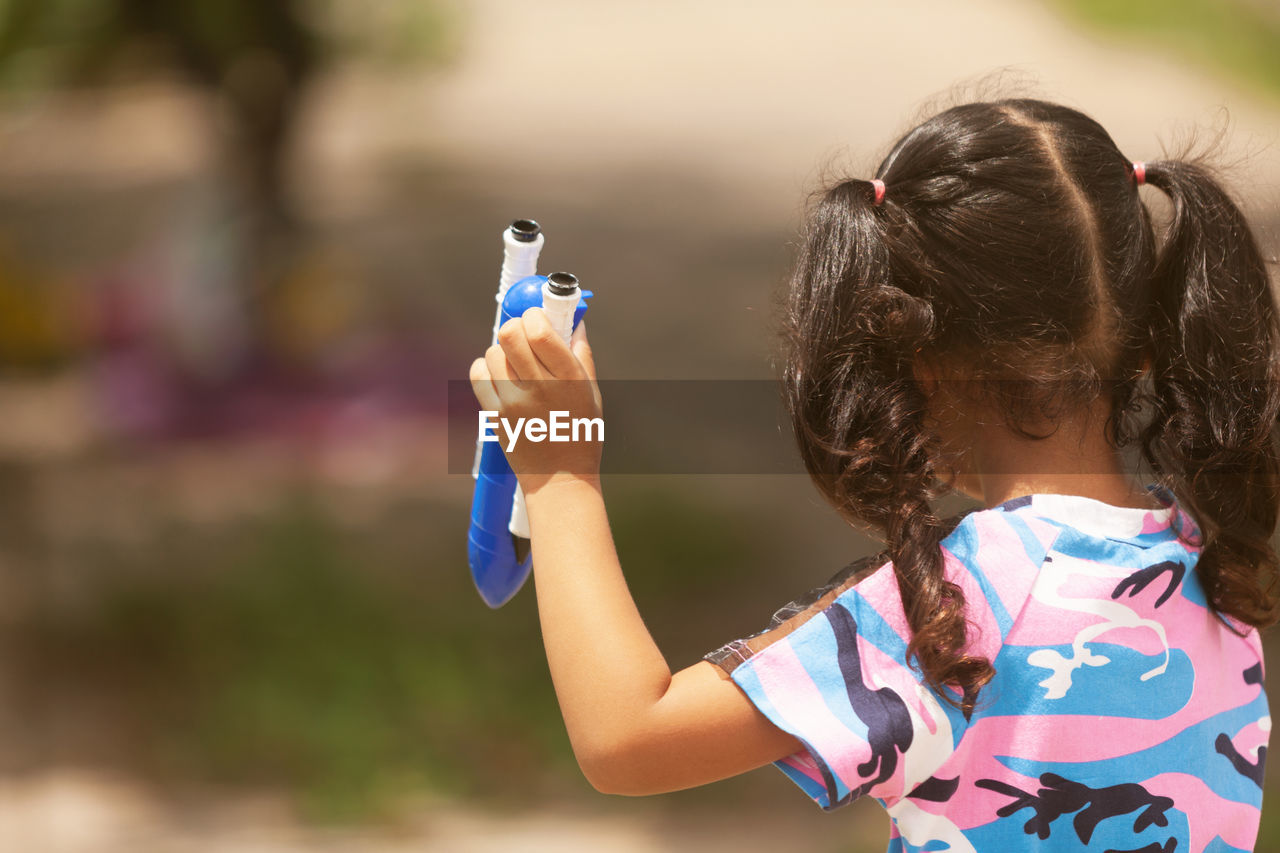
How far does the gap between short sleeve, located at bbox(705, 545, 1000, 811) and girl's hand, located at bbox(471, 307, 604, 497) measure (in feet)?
0.56

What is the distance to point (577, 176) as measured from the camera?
243 inches

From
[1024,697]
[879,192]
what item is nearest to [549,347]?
[879,192]

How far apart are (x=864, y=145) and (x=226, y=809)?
14.4 feet

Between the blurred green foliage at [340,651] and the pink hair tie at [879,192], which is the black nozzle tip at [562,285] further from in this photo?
the blurred green foliage at [340,651]

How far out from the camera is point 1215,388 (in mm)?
885

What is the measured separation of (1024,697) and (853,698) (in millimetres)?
118

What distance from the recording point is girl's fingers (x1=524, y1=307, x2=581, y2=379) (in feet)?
2.57

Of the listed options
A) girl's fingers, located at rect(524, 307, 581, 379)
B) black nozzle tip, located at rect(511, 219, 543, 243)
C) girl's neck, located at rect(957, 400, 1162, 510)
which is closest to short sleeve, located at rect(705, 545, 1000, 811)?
girl's neck, located at rect(957, 400, 1162, 510)

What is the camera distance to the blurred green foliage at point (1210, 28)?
5.35 m

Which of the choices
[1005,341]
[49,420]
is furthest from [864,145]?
[1005,341]

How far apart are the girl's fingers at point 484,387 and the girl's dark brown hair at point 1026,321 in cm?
22

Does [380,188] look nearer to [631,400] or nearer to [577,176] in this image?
[577,176]

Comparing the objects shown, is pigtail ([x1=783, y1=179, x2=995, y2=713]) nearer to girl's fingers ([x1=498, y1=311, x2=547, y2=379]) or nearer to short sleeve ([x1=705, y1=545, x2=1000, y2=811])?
short sleeve ([x1=705, y1=545, x2=1000, y2=811])

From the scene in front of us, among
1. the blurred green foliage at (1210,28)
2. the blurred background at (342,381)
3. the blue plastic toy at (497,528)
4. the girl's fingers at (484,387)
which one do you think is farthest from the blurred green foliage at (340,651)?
the blurred green foliage at (1210,28)
